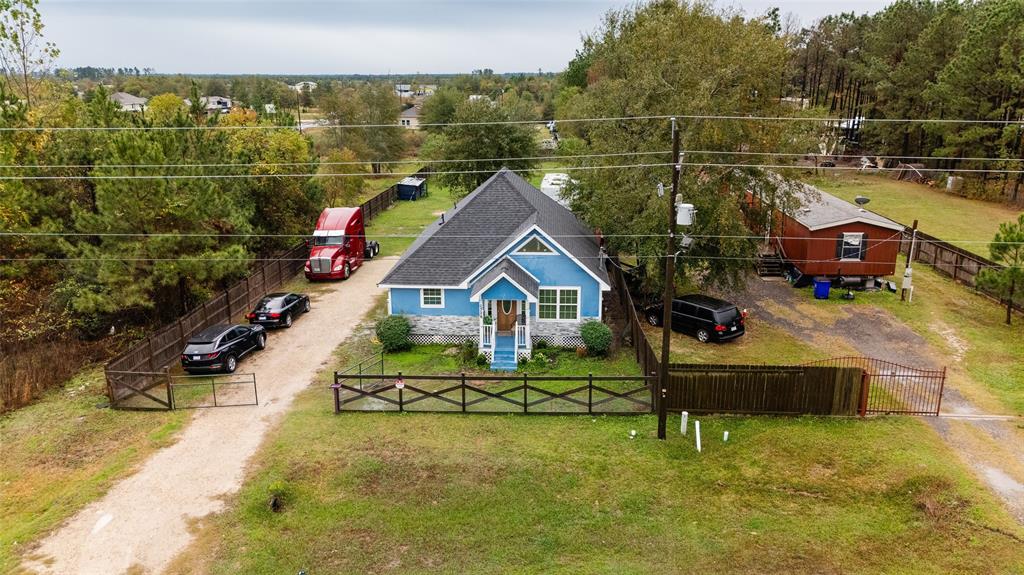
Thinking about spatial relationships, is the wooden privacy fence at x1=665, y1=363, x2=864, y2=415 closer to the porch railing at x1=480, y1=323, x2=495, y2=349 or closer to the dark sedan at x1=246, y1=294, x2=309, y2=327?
the porch railing at x1=480, y1=323, x2=495, y2=349

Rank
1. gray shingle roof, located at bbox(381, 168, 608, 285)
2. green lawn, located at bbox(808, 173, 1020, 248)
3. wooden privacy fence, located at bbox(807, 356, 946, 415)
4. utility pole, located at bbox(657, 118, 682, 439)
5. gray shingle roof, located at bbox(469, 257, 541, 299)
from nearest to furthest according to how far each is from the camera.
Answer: utility pole, located at bbox(657, 118, 682, 439) < wooden privacy fence, located at bbox(807, 356, 946, 415) < gray shingle roof, located at bbox(469, 257, 541, 299) < gray shingle roof, located at bbox(381, 168, 608, 285) < green lawn, located at bbox(808, 173, 1020, 248)

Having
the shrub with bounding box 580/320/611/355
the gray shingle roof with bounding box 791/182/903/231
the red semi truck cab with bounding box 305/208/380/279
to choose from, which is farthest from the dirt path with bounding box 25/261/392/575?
the gray shingle roof with bounding box 791/182/903/231

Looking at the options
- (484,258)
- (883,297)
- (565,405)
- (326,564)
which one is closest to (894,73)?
(883,297)

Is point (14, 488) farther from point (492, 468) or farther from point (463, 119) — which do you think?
point (463, 119)

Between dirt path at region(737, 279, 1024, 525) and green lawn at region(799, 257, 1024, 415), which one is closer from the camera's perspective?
dirt path at region(737, 279, 1024, 525)

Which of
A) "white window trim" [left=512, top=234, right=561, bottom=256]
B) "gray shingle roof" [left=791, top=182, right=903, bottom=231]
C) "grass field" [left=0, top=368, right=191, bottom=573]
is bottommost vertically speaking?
"grass field" [left=0, top=368, right=191, bottom=573]

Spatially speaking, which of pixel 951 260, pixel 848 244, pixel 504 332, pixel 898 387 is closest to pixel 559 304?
pixel 504 332

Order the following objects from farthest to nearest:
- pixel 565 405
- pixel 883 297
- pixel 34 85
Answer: pixel 34 85
pixel 883 297
pixel 565 405
